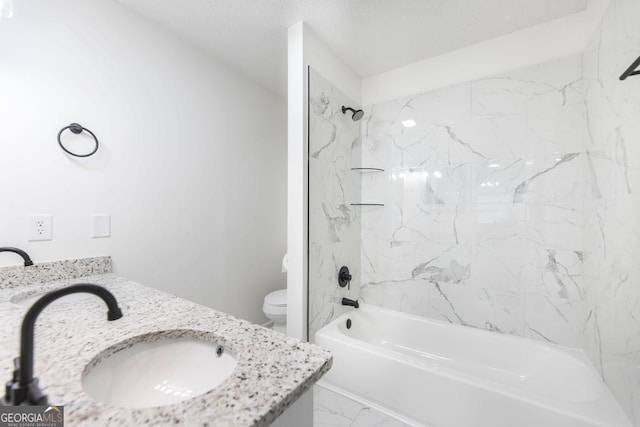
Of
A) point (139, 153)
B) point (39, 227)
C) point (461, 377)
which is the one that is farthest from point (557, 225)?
point (39, 227)

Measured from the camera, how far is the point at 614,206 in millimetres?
1220

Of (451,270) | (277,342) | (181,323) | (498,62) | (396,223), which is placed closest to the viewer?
(277,342)

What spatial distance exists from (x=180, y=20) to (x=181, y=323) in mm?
1862

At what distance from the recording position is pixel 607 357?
4.18ft

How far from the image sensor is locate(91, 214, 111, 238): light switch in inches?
56.7

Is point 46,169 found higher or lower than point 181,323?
higher

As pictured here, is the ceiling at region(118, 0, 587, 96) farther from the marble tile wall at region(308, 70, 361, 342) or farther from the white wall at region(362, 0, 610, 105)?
the marble tile wall at region(308, 70, 361, 342)

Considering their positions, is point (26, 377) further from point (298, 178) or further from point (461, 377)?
point (461, 377)

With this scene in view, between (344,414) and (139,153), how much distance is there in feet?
6.43

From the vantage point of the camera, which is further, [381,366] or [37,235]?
[381,366]

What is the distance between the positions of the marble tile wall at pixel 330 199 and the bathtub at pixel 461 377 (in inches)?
8.2

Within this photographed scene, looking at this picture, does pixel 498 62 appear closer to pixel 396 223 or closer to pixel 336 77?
pixel 336 77

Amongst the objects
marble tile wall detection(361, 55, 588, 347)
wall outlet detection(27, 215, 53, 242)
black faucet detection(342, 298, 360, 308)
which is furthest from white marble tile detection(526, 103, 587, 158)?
wall outlet detection(27, 215, 53, 242)

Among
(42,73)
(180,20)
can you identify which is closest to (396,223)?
(180,20)
